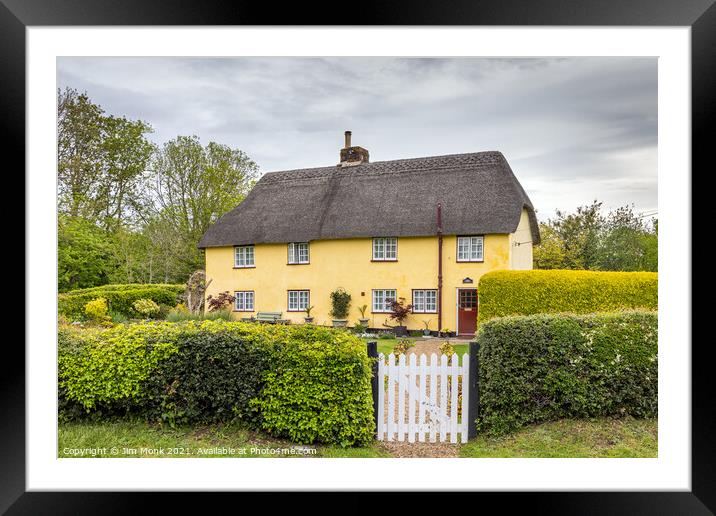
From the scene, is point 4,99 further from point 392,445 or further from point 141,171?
point 392,445

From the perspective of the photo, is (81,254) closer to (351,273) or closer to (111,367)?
(111,367)

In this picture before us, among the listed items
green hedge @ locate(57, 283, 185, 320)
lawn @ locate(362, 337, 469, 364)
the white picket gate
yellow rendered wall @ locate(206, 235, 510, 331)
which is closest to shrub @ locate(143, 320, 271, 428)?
the white picket gate

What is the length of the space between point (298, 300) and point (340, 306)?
0.66 metres

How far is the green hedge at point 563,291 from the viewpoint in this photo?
5.62 meters

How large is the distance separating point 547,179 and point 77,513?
518 centimetres

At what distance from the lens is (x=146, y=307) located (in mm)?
5426

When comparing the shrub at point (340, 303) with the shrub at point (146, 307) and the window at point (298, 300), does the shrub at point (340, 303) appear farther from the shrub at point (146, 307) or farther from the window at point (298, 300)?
the shrub at point (146, 307)

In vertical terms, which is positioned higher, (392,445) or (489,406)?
(489,406)

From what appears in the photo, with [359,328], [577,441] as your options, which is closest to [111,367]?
[577,441]

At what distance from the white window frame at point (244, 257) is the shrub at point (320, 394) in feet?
13.6

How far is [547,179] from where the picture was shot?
17.1 ft

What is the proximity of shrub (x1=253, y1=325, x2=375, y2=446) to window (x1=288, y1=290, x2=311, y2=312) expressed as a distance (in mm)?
3668
